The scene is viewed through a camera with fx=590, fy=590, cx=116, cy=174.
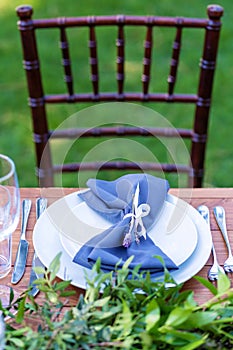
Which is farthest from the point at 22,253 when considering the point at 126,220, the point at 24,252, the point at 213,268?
the point at 213,268

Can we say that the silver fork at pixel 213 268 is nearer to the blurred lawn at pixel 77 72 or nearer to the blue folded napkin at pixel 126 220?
the blue folded napkin at pixel 126 220

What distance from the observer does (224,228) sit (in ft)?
3.63

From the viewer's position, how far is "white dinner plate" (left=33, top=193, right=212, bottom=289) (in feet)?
3.17

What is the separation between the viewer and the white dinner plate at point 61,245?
0.97 metres

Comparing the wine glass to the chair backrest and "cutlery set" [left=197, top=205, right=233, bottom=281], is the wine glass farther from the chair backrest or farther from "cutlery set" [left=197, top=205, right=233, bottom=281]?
the chair backrest

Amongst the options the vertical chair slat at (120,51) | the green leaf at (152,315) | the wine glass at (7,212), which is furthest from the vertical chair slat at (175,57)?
the green leaf at (152,315)

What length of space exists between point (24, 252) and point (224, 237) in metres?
0.37

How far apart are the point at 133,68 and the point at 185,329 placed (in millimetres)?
2513

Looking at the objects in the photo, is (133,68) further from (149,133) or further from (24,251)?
(24,251)

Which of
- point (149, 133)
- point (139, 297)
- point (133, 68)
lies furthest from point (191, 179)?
point (133, 68)

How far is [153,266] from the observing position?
0.95 meters

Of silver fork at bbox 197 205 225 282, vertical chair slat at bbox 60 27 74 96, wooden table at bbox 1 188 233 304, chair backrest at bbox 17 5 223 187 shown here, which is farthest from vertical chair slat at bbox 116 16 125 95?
silver fork at bbox 197 205 225 282

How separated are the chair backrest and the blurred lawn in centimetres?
76

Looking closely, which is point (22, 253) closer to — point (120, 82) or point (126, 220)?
point (126, 220)
